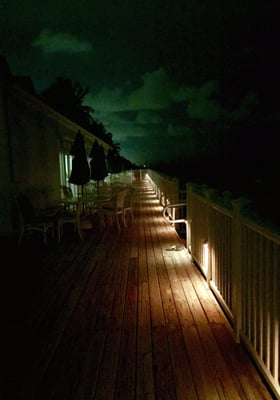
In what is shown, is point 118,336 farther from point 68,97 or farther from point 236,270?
point 68,97

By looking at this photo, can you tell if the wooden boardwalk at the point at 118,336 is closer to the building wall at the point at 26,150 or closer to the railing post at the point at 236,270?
the railing post at the point at 236,270

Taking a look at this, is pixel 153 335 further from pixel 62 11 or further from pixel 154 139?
pixel 154 139

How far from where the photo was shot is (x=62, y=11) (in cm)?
1302

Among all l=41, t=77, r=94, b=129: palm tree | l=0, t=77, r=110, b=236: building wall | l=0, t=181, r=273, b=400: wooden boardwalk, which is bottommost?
A: l=0, t=181, r=273, b=400: wooden boardwalk

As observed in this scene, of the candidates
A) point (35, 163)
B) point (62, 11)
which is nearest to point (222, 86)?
point (62, 11)

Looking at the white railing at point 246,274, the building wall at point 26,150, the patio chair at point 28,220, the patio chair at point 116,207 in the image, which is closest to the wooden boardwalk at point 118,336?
the white railing at point 246,274

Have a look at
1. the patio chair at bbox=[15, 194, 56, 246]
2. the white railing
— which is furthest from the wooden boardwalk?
the patio chair at bbox=[15, 194, 56, 246]

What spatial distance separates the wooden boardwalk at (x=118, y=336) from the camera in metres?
2.20

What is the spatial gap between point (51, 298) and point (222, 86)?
51.0 m

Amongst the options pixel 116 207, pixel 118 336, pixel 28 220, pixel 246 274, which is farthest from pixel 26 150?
pixel 246 274

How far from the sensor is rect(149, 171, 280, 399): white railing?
6.45 ft

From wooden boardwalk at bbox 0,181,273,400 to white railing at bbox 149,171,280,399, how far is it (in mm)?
170

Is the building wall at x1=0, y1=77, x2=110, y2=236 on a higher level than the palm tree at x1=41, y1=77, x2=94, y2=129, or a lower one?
lower

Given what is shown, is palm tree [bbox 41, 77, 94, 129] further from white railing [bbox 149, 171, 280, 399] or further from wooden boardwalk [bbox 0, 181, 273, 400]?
white railing [bbox 149, 171, 280, 399]
